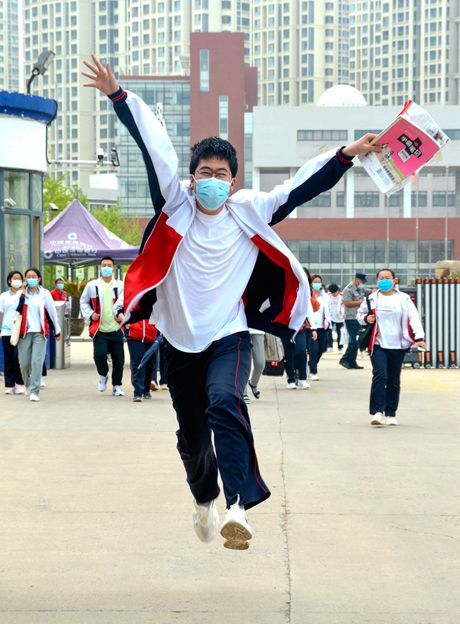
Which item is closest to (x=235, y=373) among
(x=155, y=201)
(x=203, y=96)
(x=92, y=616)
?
(x=155, y=201)

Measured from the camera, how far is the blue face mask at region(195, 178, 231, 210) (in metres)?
5.07

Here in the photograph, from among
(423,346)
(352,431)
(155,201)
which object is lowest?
(352,431)

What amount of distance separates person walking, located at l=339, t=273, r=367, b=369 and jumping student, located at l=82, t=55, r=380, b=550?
16.2m

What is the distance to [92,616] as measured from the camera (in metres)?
4.61

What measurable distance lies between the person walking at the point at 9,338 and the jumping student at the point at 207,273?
10612 mm

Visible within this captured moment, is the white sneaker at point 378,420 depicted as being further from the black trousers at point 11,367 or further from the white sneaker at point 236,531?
the white sneaker at point 236,531

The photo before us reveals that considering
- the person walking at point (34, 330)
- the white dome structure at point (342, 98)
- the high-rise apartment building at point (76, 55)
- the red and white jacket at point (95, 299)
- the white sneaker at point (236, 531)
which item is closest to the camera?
the white sneaker at point (236, 531)

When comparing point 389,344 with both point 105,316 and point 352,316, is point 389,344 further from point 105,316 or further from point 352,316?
point 352,316

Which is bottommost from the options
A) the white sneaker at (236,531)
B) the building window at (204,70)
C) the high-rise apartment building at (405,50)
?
the white sneaker at (236,531)

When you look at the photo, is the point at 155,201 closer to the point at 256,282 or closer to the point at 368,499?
the point at 256,282

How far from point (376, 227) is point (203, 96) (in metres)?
37.4

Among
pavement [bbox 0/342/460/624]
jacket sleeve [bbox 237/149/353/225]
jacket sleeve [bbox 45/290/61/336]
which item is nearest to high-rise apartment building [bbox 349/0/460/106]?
jacket sleeve [bbox 45/290/61/336]

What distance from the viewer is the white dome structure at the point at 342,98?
110 metres

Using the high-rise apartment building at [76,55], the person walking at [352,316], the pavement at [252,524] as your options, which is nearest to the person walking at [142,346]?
the pavement at [252,524]
